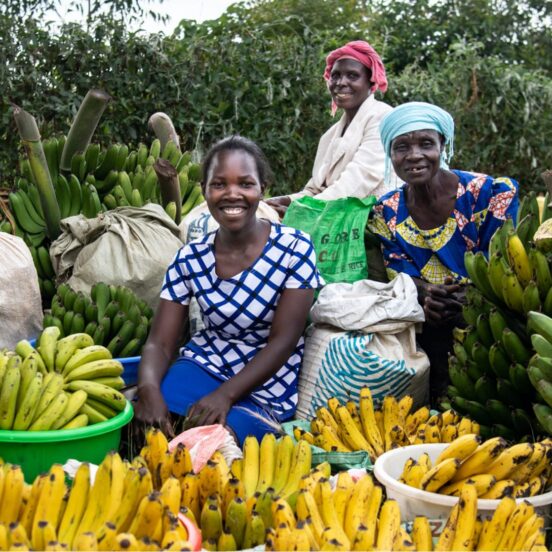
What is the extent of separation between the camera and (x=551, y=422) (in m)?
2.94

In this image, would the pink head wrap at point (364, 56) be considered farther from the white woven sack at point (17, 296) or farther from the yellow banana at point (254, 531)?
the yellow banana at point (254, 531)

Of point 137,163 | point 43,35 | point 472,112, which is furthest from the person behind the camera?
point 472,112

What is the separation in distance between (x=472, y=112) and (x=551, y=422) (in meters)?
8.40

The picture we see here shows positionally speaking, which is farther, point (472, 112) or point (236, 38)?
point (472, 112)

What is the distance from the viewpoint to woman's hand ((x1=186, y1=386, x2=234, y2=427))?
11.5ft

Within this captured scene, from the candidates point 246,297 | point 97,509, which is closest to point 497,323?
point 246,297

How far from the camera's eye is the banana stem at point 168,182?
5.14 metres

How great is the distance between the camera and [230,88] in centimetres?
865

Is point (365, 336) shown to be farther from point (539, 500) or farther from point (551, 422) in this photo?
point (539, 500)

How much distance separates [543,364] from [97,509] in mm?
1598

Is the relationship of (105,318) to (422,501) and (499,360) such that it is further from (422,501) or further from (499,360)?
(422,501)

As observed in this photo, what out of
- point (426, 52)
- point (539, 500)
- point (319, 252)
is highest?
point (426, 52)

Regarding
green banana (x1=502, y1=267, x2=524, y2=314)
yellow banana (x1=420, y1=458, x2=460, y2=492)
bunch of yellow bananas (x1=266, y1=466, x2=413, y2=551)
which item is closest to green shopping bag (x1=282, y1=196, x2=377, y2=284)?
green banana (x1=502, y1=267, x2=524, y2=314)

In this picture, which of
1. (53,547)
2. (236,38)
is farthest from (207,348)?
(236,38)
